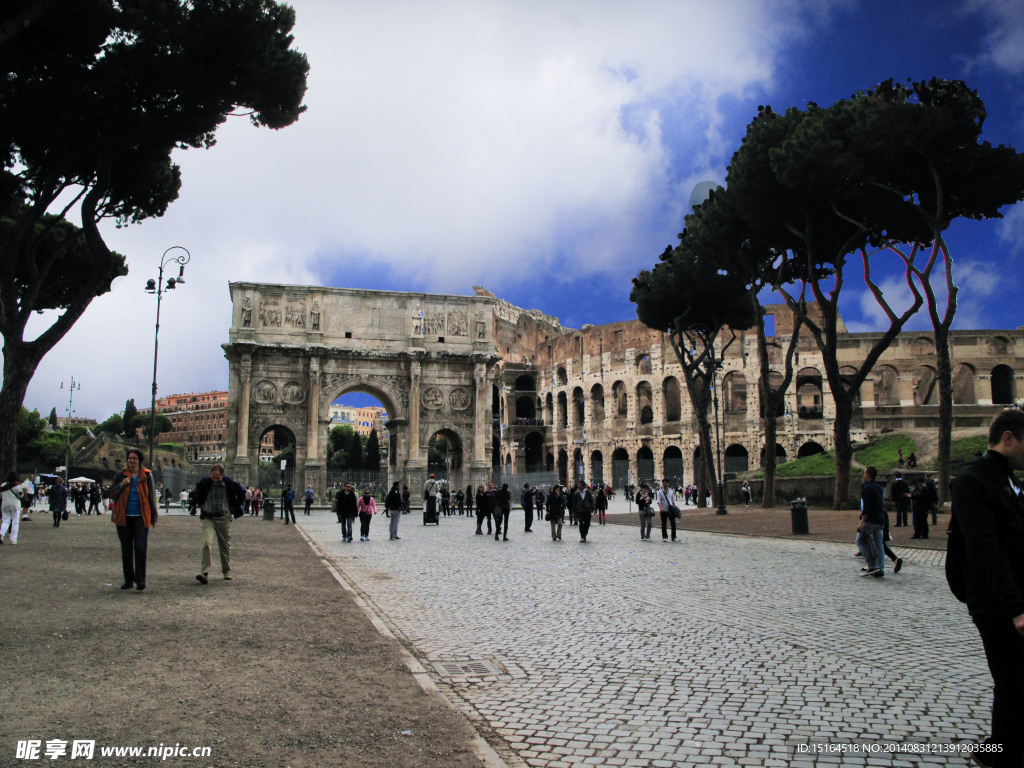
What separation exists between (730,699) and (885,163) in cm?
1843

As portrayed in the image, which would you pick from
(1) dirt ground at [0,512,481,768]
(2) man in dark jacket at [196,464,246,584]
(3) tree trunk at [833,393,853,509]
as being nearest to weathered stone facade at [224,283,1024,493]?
(3) tree trunk at [833,393,853,509]

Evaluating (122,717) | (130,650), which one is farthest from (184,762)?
(130,650)

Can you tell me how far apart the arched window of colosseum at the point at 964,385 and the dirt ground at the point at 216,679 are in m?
48.0

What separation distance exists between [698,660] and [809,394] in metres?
49.8

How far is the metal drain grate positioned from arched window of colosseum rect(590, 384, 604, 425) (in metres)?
50.3

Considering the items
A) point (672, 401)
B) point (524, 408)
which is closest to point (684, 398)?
point (672, 401)

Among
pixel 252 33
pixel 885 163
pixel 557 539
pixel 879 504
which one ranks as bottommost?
pixel 557 539

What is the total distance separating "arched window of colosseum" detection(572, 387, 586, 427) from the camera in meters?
Answer: 56.8

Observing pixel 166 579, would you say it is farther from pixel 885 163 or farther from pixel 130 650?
pixel 885 163

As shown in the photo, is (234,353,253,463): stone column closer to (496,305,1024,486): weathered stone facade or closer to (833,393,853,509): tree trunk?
(496,305,1024,486): weathered stone facade

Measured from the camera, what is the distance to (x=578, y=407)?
5766 cm

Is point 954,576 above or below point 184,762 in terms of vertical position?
above

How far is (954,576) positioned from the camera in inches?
118

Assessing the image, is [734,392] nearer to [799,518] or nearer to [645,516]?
[799,518]
